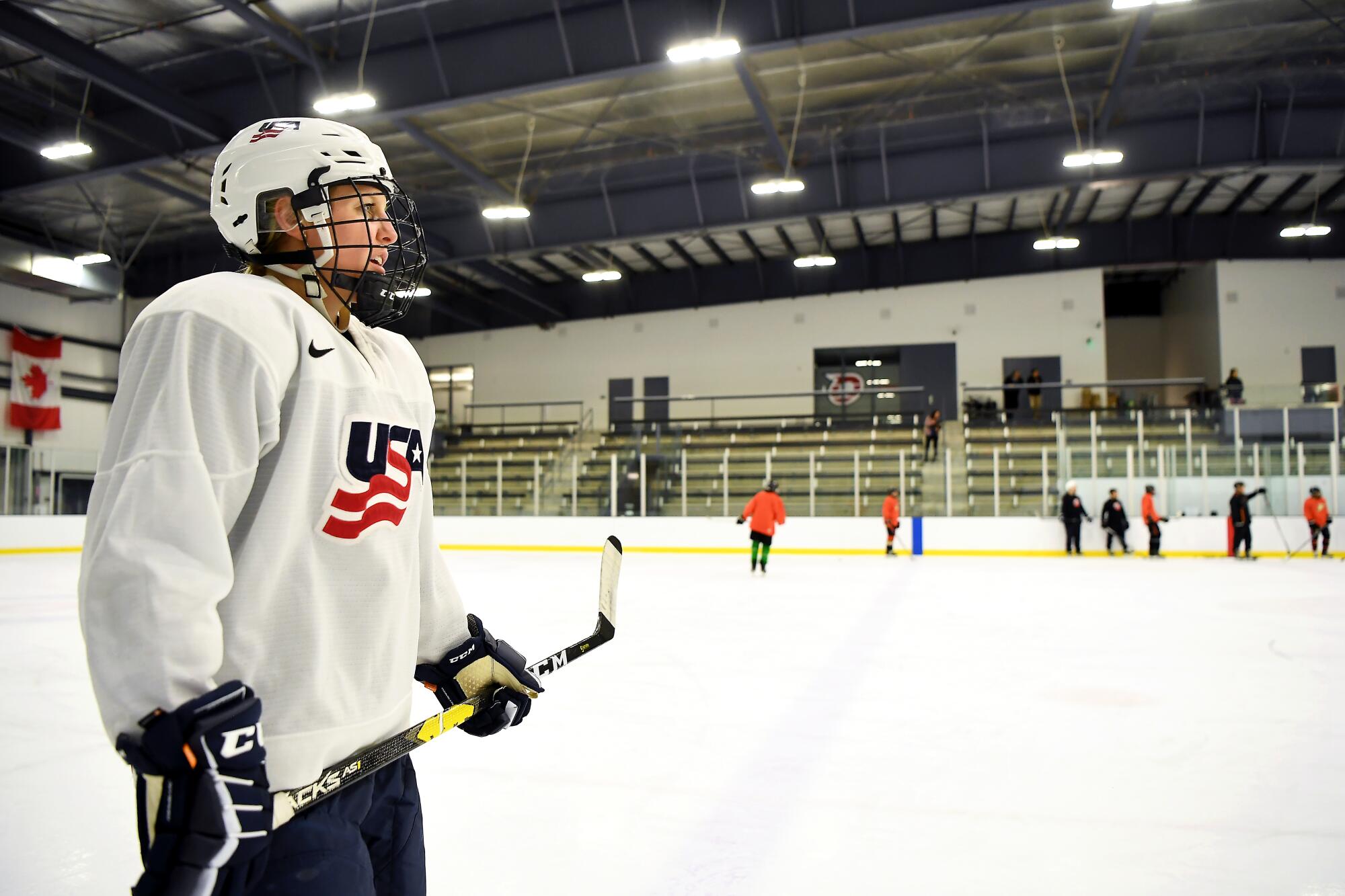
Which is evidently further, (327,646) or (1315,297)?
(1315,297)

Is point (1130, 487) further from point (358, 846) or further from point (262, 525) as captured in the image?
point (262, 525)

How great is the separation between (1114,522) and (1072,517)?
0.58 m

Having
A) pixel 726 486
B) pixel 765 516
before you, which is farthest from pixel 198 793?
pixel 726 486

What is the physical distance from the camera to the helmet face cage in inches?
46.5

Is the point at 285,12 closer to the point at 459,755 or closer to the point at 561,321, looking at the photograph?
the point at 459,755

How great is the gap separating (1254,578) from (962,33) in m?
7.06

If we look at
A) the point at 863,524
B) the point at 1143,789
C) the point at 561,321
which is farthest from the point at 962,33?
the point at 561,321

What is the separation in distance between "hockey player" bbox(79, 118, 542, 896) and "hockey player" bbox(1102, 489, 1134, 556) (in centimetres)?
1315

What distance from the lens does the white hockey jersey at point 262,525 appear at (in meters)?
0.87

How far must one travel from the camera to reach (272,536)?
40.4 inches

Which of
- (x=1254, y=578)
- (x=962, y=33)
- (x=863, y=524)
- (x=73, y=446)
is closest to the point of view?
(x=1254, y=578)

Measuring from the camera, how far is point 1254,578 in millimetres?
9289

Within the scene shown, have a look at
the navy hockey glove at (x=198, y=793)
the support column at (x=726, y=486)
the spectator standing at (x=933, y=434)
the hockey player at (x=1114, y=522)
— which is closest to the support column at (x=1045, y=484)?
the hockey player at (x=1114, y=522)

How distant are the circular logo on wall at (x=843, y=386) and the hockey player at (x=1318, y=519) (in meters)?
9.22
